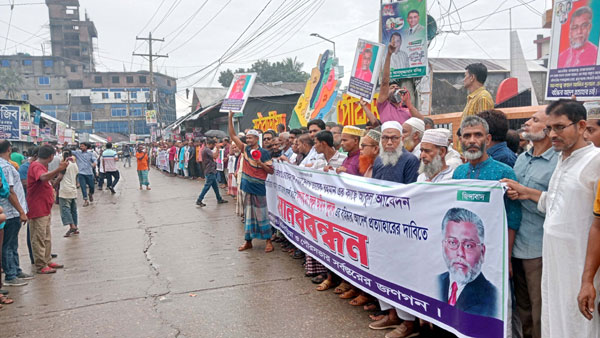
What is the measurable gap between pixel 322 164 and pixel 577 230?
11.9 ft

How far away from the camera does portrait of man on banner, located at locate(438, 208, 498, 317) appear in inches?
117

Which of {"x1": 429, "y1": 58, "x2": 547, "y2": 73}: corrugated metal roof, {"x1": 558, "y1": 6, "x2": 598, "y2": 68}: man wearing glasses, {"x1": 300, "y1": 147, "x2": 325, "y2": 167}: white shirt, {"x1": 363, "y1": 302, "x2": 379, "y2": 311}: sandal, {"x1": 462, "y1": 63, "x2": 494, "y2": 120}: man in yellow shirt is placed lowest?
{"x1": 363, "y1": 302, "x2": 379, "y2": 311}: sandal

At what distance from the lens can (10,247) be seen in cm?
587

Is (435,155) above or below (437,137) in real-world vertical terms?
below

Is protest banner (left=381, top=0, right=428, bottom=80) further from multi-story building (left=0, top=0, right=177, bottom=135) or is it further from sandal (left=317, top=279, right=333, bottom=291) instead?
multi-story building (left=0, top=0, right=177, bottom=135)

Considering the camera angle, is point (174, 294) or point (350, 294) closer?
point (350, 294)

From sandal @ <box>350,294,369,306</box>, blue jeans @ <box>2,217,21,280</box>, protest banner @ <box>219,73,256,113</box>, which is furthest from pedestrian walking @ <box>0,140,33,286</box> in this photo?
sandal @ <box>350,294,369,306</box>

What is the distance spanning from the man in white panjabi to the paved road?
1.66m

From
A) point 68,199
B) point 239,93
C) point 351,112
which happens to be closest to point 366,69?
point 239,93

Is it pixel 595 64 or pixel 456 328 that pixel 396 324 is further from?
pixel 595 64

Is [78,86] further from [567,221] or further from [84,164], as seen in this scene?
[567,221]

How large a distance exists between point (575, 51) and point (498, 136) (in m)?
1.53

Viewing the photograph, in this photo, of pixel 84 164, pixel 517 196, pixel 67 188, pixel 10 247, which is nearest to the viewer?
pixel 517 196

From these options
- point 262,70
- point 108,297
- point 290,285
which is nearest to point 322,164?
point 290,285
